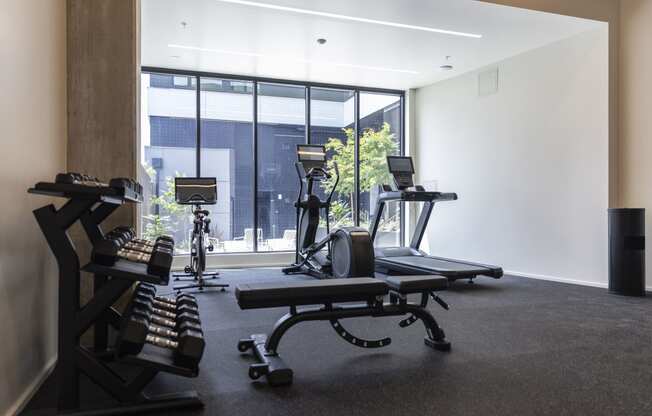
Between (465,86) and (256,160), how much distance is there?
3726 millimetres

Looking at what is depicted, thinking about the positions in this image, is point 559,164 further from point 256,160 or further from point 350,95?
point 256,160

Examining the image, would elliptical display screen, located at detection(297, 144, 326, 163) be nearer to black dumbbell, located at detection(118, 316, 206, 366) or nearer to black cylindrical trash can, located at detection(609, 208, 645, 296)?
black cylindrical trash can, located at detection(609, 208, 645, 296)

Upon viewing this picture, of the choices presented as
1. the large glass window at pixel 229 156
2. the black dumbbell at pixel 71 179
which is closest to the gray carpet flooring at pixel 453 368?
the black dumbbell at pixel 71 179

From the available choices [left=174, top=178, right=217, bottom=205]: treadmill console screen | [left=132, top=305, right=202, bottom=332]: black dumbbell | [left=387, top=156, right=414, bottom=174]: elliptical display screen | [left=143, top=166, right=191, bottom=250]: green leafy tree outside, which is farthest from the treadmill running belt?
[left=132, top=305, right=202, bottom=332]: black dumbbell

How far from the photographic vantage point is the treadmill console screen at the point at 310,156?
636 centimetres

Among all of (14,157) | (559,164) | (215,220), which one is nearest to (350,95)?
(215,220)

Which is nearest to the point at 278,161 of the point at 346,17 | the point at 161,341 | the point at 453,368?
the point at 346,17

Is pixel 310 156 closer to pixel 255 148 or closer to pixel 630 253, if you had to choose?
pixel 255 148

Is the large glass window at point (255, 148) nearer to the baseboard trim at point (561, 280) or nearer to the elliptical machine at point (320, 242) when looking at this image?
the elliptical machine at point (320, 242)

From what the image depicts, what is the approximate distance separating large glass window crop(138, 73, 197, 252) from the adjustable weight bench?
4.66 meters

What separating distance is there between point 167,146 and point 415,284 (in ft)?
18.4

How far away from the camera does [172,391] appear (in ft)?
7.41

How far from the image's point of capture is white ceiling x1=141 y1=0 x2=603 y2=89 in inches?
191

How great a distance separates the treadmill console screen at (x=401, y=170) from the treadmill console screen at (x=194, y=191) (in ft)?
8.37
